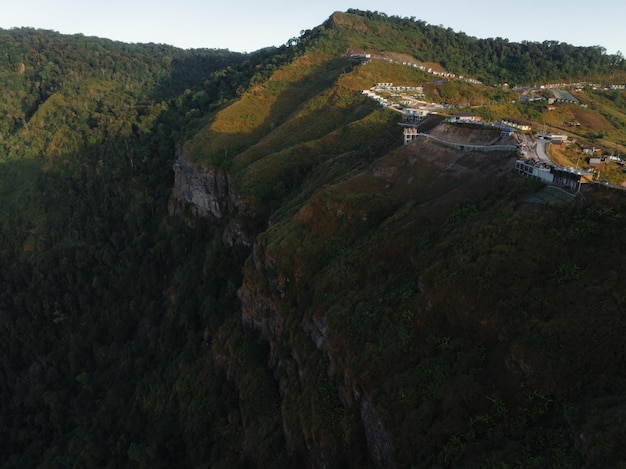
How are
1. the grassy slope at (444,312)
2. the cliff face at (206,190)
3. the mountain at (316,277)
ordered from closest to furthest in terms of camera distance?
the grassy slope at (444,312)
the mountain at (316,277)
the cliff face at (206,190)

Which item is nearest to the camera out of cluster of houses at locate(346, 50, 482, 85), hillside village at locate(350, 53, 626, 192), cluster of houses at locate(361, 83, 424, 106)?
hillside village at locate(350, 53, 626, 192)

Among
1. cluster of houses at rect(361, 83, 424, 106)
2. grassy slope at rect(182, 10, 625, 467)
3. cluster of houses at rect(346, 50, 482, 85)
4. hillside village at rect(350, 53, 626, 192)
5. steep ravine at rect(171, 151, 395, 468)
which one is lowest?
steep ravine at rect(171, 151, 395, 468)

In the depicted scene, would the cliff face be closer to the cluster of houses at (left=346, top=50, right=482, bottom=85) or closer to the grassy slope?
the grassy slope

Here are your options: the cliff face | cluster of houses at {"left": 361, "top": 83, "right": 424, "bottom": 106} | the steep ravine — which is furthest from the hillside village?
the cliff face

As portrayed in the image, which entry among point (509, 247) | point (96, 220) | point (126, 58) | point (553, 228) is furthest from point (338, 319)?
point (126, 58)

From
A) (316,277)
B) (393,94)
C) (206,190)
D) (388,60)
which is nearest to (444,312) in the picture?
(316,277)

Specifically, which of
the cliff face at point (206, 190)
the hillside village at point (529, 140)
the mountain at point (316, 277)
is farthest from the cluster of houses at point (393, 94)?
the cliff face at point (206, 190)

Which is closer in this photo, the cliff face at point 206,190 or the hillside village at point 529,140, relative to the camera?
the hillside village at point 529,140

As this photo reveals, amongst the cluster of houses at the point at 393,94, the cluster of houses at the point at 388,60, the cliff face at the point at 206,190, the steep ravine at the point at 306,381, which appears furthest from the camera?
the cluster of houses at the point at 388,60

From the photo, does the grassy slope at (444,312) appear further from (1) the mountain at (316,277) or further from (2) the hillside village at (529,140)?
(2) the hillside village at (529,140)

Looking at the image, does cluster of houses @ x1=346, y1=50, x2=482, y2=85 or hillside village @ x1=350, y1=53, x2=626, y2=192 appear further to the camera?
cluster of houses @ x1=346, y1=50, x2=482, y2=85

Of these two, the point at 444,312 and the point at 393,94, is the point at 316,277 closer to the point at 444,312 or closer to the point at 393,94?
the point at 444,312
